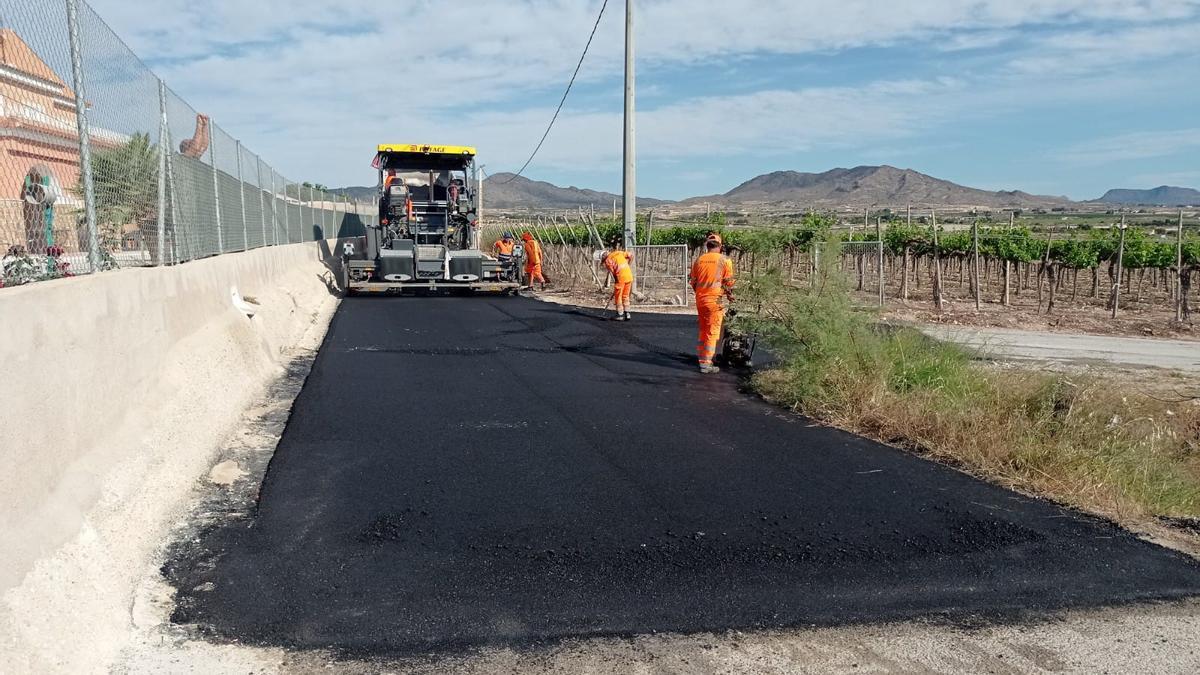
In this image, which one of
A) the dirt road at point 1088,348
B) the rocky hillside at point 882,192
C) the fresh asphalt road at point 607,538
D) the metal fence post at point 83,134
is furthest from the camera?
the rocky hillside at point 882,192

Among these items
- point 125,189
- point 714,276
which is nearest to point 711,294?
point 714,276

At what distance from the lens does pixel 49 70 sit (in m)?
A: 4.84

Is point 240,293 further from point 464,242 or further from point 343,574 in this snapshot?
point 464,242

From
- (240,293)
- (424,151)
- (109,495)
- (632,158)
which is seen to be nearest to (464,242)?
(424,151)

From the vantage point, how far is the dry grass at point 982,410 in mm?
6121

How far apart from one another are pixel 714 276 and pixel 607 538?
6.21 meters

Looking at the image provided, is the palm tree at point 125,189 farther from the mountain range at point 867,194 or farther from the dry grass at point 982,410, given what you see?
the mountain range at point 867,194

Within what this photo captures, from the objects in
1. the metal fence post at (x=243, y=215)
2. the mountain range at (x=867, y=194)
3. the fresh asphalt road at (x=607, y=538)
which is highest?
the mountain range at (x=867, y=194)

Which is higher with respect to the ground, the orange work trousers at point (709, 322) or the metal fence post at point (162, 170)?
the metal fence post at point (162, 170)

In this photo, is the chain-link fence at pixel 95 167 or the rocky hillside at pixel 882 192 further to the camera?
the rocky hillside at pixel 882 192

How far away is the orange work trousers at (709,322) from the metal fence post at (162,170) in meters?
5.72

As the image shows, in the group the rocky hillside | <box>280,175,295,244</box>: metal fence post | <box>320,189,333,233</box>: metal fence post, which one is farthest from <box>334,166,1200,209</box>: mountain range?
<box>280,175,295,244</box>: metal fence post

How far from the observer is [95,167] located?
18.4 feet

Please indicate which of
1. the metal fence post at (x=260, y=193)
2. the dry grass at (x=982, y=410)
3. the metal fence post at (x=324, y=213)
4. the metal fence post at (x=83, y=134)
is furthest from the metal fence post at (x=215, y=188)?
the metal fence post at (x=324, y=213)
